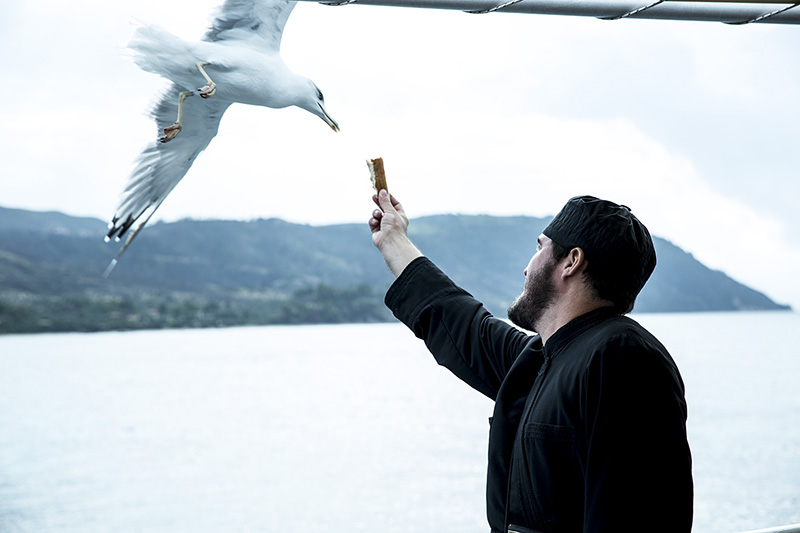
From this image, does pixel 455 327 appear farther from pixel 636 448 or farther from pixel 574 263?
pixel 636 448

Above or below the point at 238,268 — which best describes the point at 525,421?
above

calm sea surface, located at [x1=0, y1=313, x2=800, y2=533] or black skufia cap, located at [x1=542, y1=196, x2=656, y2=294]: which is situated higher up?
black skufia cap, located at [x1=542, y1=196, x2=656, y2=294]

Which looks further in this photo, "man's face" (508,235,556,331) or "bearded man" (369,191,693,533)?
"man's face" (508,235,556,331)

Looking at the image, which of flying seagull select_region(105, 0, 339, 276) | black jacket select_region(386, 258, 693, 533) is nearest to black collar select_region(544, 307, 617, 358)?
black jacket select_region(386, 258, 693, 533)

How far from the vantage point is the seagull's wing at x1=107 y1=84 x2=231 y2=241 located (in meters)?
1.78

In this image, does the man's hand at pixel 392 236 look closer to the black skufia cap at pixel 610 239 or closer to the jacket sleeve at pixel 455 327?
the jacket sleeve at pixel 455 327

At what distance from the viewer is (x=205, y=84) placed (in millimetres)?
1519

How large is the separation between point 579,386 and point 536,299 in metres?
0.18

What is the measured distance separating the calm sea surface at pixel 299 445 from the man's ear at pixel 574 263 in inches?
664

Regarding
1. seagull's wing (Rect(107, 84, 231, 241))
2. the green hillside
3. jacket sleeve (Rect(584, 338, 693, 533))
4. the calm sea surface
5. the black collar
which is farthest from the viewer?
the green hillside

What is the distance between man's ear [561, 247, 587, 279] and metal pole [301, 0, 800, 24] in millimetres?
370

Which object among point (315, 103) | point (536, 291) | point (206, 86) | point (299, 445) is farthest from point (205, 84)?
point (299, 445)

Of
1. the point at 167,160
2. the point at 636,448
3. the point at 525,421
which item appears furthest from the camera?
the point at 167,160

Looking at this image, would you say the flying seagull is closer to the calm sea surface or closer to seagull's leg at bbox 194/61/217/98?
seagull's leg at bbox 194/61/217/98
